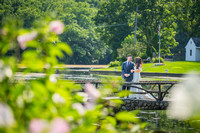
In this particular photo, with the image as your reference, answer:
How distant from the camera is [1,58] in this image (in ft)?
8.19

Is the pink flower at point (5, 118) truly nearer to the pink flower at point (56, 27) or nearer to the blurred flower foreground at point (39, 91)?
the blurred flower foreground at point (39, 91)

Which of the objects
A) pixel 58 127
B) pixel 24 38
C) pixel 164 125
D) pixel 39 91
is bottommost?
pixel 164 125

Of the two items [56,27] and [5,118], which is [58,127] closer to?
[5,118]

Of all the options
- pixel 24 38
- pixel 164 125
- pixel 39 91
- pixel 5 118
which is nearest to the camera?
pixel 5 118

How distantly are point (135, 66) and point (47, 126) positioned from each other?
40.2 feet

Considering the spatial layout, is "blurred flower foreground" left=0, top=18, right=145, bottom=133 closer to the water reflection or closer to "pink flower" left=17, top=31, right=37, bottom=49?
"pink flower" left=17, top=31, right=37, bottom=49

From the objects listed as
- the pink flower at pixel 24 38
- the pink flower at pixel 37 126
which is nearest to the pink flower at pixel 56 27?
the pink flower at pixel 24 38

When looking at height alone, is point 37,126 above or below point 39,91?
below

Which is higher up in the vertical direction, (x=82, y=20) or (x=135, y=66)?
(x=82, y=20)

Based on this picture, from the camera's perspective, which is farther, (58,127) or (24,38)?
(24,38)

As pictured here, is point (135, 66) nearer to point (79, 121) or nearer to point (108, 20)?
point (79, 121)

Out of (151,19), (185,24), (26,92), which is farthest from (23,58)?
(185,24)

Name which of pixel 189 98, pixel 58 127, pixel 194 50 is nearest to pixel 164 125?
pixel 189 98

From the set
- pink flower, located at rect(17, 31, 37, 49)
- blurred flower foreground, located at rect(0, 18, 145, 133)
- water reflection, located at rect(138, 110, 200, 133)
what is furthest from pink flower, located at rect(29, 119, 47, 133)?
water reflection, located at rect(138, 110, 200, 133)
